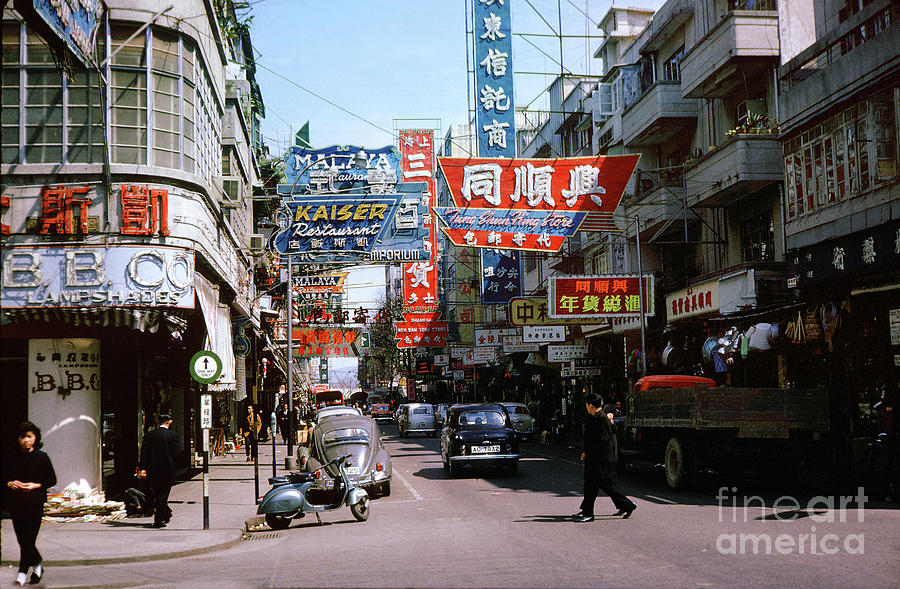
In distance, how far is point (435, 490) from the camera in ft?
64.6

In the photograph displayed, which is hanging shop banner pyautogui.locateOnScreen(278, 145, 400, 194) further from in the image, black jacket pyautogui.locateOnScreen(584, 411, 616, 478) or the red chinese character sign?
black jacket pyautogui.locateOnScreen(584, 411, 616, 478)

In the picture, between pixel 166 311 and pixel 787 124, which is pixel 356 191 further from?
pixel 787 124

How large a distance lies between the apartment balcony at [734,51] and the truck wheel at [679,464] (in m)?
12.2

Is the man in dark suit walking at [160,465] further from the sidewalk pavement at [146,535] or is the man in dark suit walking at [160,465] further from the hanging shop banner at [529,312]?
the hanging shop banner at [529,312]

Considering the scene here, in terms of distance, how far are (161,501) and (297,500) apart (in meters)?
2.32

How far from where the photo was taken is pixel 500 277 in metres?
45.6

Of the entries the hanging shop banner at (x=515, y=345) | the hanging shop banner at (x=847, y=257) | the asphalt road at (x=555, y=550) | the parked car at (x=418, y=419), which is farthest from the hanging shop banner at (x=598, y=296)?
the parked car at (x=418, y=419)

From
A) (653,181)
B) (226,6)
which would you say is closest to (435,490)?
(226,6)

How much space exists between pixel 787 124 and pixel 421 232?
1020 centimetres

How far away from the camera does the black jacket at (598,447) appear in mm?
12867

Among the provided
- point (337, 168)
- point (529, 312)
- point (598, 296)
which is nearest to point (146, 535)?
point (337, 168)

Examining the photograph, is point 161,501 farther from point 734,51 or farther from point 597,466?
point 734,51

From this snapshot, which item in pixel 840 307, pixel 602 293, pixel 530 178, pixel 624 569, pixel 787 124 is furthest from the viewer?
pixel 602 293

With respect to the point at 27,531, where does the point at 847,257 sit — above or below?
above
